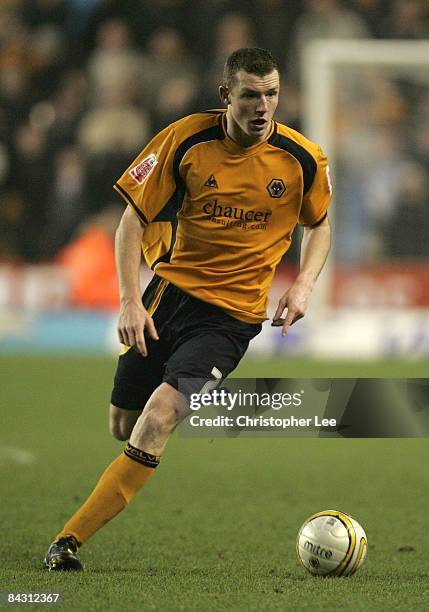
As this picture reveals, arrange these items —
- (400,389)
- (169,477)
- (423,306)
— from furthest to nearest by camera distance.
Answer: (423,306) → (169,477) → (400,389)

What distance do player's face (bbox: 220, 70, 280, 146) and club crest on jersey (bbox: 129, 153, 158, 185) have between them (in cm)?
39

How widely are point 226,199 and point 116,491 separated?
51.5 inches

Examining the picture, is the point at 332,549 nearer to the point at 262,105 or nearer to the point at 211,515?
the point at 211,515

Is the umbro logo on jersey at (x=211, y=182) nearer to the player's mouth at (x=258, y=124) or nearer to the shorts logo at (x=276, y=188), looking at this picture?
the shorts logo at (x=276, y=188)

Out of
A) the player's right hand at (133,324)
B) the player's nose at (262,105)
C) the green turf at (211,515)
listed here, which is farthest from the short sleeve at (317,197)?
the green turf at (211,515)

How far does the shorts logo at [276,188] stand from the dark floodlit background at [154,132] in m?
8.91

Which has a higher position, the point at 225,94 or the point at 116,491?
the point at 225,94

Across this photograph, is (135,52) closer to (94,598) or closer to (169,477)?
(169,477)

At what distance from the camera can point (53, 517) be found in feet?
20.8

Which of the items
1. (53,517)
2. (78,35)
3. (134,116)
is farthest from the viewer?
(78,35)

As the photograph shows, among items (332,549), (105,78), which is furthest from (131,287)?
(105,78)

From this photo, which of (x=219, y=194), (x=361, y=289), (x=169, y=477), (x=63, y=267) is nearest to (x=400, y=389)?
(x=219, y=194)

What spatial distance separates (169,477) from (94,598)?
348cm

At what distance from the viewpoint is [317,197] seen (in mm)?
5484
